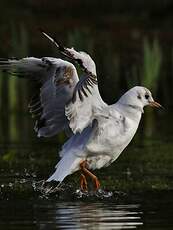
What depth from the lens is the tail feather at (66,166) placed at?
415 inches

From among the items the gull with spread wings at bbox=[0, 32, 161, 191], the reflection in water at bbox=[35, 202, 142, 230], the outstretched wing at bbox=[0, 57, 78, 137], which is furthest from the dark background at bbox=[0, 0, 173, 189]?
the reflection in water at bbox=[35, 202, 142, 230]

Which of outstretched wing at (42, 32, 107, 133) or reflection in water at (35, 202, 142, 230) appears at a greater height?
outstretched wing at (42, 32, 107, 133)

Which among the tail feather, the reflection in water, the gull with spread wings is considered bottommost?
the reflection in water

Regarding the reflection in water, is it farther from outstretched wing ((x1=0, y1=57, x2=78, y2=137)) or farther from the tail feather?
outstretched wing ((x1=0, y1=57, x2=78, y2=137))

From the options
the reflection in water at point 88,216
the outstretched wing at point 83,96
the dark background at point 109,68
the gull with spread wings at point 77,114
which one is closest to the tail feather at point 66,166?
the gull with spread wings at point 77,114

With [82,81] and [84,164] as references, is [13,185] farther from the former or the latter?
[82,81]

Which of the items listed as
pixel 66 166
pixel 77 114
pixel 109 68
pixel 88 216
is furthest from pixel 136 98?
pixel 109 68

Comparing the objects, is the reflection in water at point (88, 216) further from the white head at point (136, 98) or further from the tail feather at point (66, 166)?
the white head at point (136, 98)

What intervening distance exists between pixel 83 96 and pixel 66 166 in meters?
0.83

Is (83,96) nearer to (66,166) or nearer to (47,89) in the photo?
(47,89)

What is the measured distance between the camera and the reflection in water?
8492 mm

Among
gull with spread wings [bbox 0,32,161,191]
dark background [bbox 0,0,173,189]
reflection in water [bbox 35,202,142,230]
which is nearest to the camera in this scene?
reflection in water [bbox 35,202,142,230]

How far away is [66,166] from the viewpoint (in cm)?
1080

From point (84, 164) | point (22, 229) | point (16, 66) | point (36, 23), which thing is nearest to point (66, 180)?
point (84, 164)
